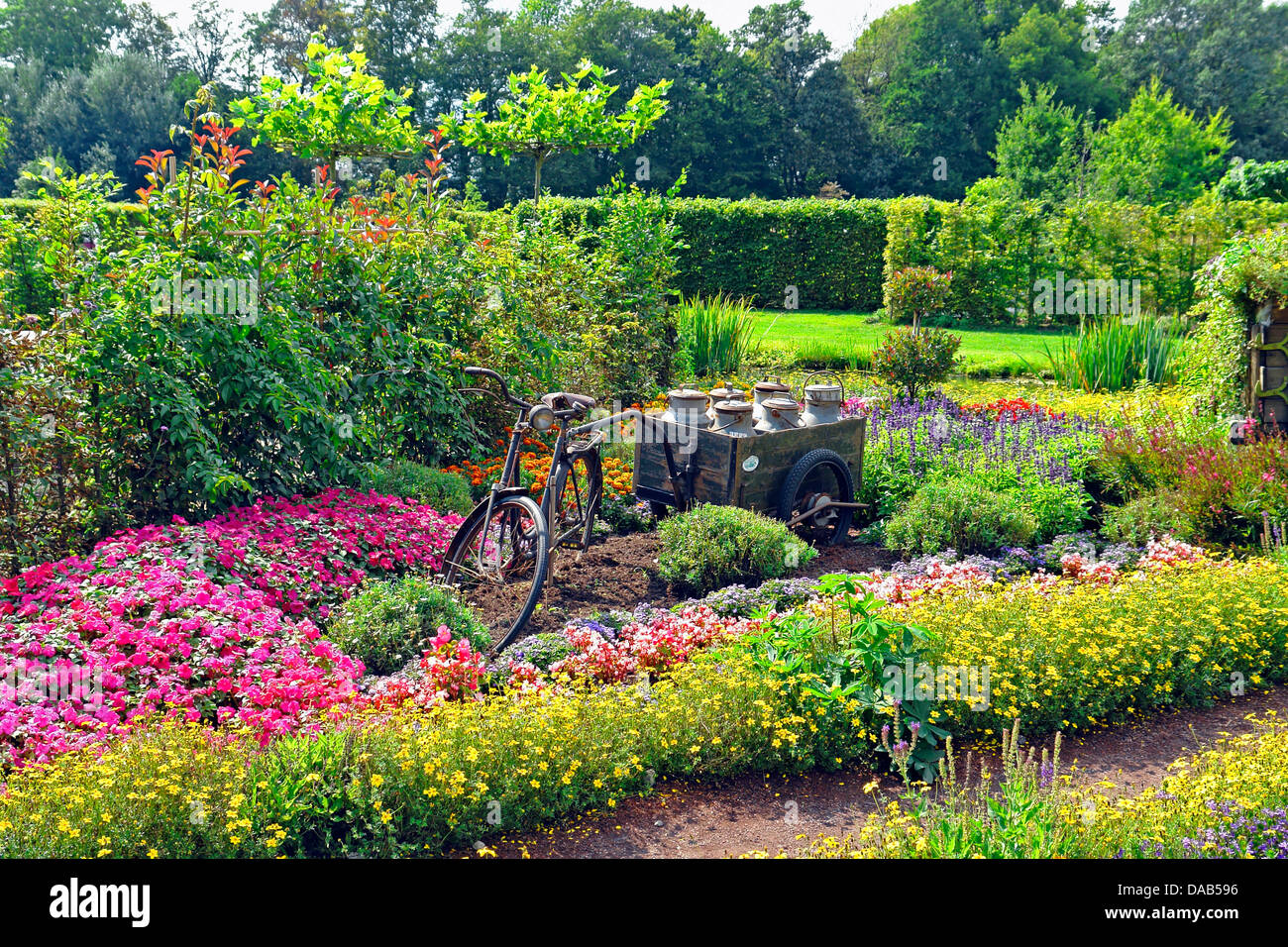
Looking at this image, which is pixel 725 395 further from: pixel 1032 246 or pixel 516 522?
pixel 1032 246

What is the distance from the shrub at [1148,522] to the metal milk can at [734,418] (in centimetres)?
229

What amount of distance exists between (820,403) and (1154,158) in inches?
793

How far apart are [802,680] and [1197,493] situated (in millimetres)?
3682

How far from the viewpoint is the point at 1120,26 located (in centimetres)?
4094

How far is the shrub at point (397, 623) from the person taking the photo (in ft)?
13.8

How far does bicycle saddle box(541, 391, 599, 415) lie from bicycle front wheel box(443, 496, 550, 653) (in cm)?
48

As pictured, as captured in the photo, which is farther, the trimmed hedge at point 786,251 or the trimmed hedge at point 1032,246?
the trimmed hedge at point 786,251

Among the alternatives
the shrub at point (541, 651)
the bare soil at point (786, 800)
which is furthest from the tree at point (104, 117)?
the bare soil at point (786, 800)

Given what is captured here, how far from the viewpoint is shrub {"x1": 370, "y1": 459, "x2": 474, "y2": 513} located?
6000mm

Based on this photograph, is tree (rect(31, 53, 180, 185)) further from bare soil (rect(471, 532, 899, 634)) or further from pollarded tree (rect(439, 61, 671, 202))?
bare soil (rect(471, 532, 899, 634))

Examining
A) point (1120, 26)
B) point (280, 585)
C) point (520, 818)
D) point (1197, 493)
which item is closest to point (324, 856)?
point (520, 818)

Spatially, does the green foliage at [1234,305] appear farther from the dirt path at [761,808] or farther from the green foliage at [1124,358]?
Answer: the dirt path at [761,808]

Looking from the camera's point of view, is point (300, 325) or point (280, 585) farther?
point (300, 325)
